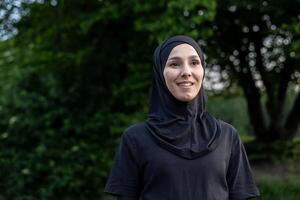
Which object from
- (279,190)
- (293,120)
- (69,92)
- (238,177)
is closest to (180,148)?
(238,177)

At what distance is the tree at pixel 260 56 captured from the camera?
810 centimetres

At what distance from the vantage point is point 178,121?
8.21ft

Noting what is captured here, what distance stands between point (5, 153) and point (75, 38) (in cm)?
199

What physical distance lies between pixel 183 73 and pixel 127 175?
1.61 feet

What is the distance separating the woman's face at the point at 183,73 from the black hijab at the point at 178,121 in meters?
0.02

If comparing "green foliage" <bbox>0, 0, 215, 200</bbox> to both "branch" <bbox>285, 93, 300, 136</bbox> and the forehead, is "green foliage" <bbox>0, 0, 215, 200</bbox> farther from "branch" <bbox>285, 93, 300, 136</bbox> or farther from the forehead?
the forehead

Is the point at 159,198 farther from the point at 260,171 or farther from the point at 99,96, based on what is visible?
the point at 260,171

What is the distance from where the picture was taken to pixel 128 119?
7789 millimetres

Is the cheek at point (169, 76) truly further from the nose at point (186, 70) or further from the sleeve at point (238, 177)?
the sleeve at point (238, 177)

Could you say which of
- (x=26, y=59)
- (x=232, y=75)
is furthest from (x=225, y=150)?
(x=232, y=75)

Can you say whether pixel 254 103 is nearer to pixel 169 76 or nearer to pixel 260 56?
pixel 260 56

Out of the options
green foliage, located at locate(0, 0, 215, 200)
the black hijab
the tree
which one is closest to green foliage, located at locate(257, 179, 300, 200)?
the tree

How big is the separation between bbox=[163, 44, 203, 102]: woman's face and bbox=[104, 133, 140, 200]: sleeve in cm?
30

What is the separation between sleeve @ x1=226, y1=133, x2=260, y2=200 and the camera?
256 centimetres
